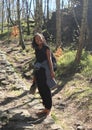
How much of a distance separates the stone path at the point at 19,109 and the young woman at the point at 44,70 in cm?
44

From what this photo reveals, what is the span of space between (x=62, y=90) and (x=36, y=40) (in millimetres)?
3751

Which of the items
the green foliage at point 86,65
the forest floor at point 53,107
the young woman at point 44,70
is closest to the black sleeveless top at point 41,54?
the young woman at point 44,70

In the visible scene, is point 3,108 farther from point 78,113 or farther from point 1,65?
point 1,65

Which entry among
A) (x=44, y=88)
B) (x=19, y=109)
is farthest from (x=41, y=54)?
(x=19, y=109)

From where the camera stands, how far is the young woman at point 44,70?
8.02 m

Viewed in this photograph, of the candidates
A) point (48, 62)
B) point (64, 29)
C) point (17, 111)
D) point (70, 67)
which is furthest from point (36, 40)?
point (64, 29)

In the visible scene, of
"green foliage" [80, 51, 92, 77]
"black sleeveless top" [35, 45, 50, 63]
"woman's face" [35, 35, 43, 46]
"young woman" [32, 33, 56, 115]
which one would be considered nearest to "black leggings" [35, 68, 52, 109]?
"young woman" [32, 33, 56, 115]

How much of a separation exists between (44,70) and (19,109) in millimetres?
1204

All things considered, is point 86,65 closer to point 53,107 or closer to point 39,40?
point 53,107

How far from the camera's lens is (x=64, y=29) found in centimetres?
2564

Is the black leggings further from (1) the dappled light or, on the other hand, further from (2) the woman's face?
(2) the woman's face

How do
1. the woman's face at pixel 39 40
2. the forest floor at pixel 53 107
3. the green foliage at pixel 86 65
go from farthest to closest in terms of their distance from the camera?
the green foliage at pixel 86 65 → the woman's face at pixel 39 40 → the forest floor at pixel 53 107

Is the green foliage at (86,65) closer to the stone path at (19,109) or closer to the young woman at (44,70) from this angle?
the stone path at (19,109)

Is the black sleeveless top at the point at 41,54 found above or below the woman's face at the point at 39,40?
below
